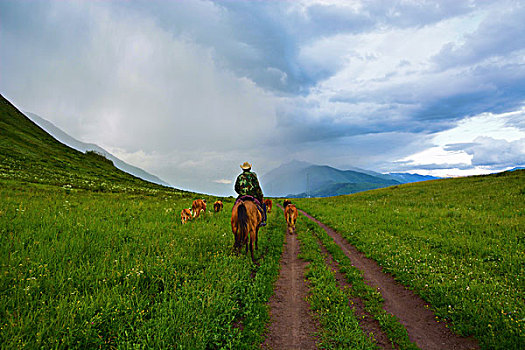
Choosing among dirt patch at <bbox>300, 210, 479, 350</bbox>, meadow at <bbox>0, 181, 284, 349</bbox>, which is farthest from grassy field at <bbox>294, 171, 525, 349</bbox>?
meadow at <bbox>0, 181, 284, 349</bbox>

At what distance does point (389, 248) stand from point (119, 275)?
1134 cm

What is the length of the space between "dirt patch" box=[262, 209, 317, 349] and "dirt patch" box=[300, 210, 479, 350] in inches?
94.5

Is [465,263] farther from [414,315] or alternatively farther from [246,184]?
[246,184]

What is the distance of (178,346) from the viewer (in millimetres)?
3994

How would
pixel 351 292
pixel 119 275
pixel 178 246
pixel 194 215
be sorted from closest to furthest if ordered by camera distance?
pixel 119 275
pixel 351 292
pixel 178 246
pixel 194 215

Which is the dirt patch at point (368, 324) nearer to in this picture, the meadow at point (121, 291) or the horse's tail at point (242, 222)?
the meadow at point (121, 291)

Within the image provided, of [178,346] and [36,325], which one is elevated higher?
[36,325]

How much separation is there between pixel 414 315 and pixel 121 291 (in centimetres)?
783

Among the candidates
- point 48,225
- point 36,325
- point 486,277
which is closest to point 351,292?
point 486,277

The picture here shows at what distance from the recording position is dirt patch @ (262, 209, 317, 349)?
4.99m

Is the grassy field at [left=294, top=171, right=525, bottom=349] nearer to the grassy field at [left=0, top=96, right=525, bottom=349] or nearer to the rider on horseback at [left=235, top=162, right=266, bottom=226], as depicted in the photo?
the grassy field at [left=0, top=96, right=525, bottom=349]

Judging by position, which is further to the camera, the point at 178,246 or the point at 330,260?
the point at 330,260

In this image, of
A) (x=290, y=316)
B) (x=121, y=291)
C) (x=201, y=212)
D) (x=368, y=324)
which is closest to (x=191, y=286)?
(x=121, y=291)

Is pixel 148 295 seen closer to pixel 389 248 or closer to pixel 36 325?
pixel 36 325
